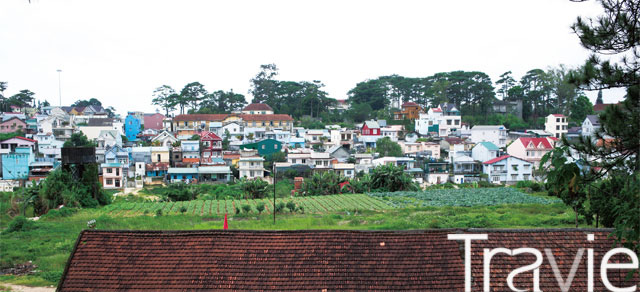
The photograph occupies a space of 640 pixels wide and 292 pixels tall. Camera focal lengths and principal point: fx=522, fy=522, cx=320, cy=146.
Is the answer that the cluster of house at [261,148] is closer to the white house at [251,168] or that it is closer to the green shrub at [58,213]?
the white house at [251,168]

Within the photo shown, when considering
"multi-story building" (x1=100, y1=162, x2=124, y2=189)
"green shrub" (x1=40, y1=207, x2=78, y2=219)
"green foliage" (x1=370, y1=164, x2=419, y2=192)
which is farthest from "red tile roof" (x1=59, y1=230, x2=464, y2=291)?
"multi-story building" (x1=100, y1=162, x2=124, y2=189)

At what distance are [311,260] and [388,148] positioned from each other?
31673 mm

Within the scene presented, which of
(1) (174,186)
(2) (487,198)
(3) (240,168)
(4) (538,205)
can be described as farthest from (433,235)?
(3) (240,168)

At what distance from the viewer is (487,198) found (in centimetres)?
2341

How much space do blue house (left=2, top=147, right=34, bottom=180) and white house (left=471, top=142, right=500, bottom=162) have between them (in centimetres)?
2851

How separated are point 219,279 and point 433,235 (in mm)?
3332

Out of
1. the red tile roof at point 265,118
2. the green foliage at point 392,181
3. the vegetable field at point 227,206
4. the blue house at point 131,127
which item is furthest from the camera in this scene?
the red tile roof at point 265,118

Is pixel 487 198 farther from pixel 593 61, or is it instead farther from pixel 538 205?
pixel 593 61

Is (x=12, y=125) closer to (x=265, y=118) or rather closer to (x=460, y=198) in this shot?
(x=265, y=118)

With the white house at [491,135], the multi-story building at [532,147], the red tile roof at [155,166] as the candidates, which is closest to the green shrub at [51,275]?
the red tile roof at [155,166]

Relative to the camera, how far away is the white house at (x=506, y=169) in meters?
32.6

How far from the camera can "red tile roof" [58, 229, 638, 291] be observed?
7469 millimetres

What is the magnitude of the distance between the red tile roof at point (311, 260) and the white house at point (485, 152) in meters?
27.6

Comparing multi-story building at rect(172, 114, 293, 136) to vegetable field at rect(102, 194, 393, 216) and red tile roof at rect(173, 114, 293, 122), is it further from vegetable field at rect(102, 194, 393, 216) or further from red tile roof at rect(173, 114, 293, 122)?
vegetable field at rect(102, 194, 393, 216)
